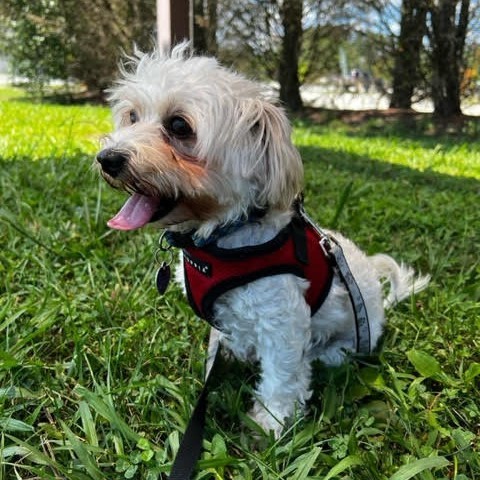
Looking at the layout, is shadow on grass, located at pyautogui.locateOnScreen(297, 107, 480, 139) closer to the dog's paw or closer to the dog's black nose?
the dog's paw

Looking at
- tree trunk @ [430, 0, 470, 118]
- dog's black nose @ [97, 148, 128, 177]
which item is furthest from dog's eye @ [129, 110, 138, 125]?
tree trunk @ [430, 0, 470, 118]

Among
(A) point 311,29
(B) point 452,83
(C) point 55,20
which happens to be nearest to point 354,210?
(B) point 452,83

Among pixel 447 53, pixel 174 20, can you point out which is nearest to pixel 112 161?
pixel 174 20

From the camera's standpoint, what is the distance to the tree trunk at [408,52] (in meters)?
11.8

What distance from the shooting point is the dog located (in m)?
2.02

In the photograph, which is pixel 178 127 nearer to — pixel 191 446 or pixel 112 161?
pixel 112 161

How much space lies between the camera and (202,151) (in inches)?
81.7

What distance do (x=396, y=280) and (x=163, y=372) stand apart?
1.42 m

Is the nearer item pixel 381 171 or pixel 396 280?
pixel 396 280

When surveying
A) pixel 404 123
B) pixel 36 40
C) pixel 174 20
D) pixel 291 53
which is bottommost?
pixel 404 123

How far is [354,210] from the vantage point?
4516mm

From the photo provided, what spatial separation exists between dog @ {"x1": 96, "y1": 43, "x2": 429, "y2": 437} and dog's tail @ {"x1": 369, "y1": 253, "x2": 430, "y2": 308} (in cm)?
95

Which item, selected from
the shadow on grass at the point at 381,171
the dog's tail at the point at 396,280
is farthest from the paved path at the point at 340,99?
the dog's tail at the point at 396,280

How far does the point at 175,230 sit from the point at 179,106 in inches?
19.0
